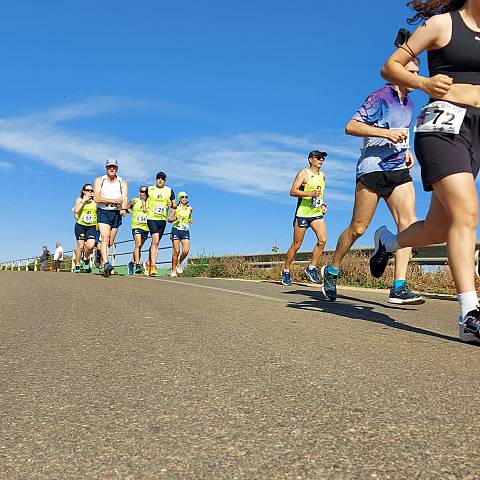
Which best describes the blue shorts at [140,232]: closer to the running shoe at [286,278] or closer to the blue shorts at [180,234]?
the blue shorts at [180,234]

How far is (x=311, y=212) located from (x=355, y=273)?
138cm

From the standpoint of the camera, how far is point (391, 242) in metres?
4.76

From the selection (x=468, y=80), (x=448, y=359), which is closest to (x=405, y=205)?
(x=468, y=80)

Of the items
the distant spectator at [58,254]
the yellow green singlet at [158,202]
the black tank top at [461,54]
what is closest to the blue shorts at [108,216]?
the yellow green singlet at [158,202]

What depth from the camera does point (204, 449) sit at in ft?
5.11

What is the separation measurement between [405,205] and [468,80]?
2.05 meters

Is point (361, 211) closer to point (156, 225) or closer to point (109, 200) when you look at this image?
point (109, 200)

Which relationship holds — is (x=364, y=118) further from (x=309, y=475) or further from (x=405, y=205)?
(x=309, y=475)

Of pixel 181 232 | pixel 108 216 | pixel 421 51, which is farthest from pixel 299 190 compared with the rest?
pixel 181 232

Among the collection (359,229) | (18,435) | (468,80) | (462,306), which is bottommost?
(18,435)

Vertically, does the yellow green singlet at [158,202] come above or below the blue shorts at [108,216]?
above

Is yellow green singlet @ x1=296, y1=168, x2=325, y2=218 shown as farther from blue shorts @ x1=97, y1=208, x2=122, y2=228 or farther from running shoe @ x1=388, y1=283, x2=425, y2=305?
blue shorts @ x1=97, y1=208, x2=122, y2=228

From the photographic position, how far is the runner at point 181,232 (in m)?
15.0

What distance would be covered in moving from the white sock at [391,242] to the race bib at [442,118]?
1282 mm
